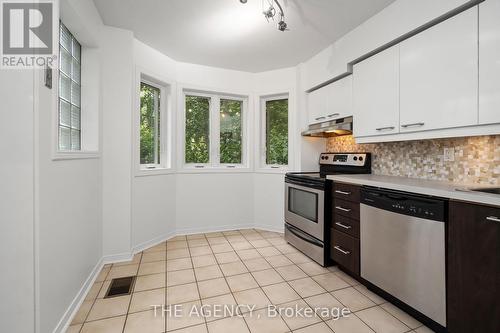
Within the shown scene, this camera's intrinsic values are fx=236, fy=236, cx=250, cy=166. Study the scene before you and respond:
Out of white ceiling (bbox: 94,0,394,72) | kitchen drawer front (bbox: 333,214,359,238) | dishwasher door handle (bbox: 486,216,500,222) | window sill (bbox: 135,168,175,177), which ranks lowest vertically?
kitchen drawer front (bbox: 333,214,359,238)

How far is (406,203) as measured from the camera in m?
1.69

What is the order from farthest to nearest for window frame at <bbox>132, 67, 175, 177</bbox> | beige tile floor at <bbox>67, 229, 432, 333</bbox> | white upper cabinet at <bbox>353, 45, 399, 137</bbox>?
window frame at <bbox>132, 67, 175, 177</bbox>
white upper cabinet at <bbox>353, 45, 399, 137</bbox>
beige tile floor at <bbox>67, 229, 432, 333</bbox>

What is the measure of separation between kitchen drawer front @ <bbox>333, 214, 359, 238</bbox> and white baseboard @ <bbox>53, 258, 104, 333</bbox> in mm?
2307

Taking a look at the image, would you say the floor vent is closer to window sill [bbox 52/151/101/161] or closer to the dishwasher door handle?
window sill [bbox 52/151/101/161]

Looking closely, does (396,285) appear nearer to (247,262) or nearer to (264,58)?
(247,262)

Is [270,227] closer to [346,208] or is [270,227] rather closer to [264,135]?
[264,135]

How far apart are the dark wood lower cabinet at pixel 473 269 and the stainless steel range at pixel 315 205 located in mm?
1125

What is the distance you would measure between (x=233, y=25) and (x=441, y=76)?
6.22ft

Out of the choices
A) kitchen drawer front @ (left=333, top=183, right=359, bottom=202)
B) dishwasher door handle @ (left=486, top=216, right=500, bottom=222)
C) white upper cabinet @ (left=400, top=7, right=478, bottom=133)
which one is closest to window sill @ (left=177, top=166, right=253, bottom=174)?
kitchen drawer front @ (left=333, top=183, right=359, bottom=202)

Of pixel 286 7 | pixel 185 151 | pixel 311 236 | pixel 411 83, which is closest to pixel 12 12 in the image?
pixel 286 7

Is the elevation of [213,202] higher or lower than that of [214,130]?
lower

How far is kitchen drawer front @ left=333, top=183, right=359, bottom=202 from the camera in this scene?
215 cm

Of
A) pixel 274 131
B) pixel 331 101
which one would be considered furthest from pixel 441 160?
pixel 274 131

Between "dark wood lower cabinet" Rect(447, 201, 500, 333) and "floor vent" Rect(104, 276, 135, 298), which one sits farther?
"floor vent" Rect(104, 276, 135, 298)
